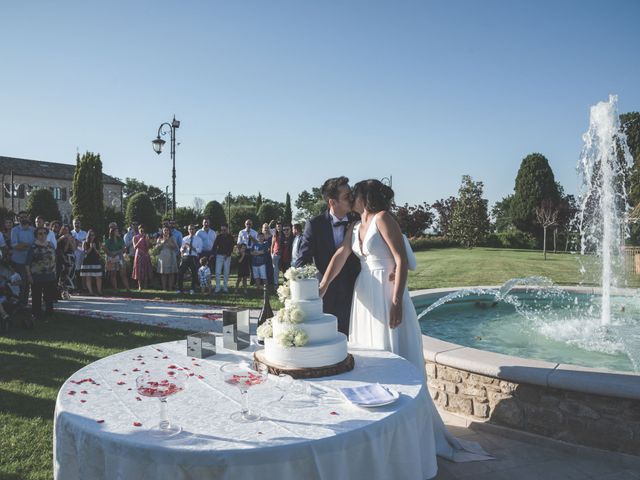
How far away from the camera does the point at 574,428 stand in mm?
3641

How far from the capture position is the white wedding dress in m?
3.58

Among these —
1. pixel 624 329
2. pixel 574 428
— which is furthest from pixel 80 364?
pixel 624 329

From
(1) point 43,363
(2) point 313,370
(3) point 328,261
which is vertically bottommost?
(1) point 43,363

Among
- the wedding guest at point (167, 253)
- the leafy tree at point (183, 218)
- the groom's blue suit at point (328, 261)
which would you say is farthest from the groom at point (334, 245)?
the leafy tree at point (183, 218)

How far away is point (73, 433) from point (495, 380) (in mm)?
3289

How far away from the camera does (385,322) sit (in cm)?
366

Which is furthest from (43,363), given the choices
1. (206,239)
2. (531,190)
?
(531,190)

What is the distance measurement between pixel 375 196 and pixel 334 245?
113cm

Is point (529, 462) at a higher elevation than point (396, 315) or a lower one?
lower

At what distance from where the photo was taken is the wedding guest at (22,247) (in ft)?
28.9

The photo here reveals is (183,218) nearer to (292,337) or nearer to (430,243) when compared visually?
(430,243)

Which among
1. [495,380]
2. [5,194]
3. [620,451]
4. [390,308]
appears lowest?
[620,451]

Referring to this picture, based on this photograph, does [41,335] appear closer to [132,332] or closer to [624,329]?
[132,332]

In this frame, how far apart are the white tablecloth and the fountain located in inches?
66.4
